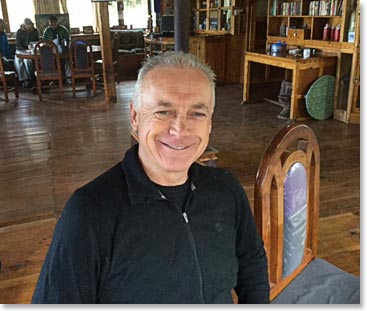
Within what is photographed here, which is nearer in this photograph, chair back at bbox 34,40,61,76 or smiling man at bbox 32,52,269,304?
smiling man at bbox 32,52,269,304

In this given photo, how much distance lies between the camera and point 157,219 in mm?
1024

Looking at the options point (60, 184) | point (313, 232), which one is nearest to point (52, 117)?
point (60, 184)

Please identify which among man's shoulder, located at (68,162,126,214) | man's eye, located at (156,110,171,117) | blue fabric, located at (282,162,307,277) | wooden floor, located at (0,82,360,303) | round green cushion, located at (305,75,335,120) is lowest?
wooden floor, located at (0,82,360,303)

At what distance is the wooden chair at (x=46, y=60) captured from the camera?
20.6 ft

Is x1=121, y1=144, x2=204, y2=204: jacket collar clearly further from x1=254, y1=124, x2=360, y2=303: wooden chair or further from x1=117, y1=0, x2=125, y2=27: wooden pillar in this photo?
x1=117, y1=0, x2=125, y2=27: wooden pillar

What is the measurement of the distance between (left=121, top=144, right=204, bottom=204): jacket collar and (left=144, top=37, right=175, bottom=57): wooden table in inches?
278

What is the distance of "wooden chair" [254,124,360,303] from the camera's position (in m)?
1.41

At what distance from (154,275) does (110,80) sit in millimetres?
5764

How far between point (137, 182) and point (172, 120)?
181 millimetres

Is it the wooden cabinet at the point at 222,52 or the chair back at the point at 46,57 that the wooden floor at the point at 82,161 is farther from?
the wooden cabinet at the point at 222,52

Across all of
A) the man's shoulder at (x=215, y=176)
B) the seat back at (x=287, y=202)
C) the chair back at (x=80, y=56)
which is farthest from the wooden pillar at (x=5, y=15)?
the man's shoulder at (x=215, y=176)

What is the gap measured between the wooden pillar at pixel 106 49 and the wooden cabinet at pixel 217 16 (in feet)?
8.82

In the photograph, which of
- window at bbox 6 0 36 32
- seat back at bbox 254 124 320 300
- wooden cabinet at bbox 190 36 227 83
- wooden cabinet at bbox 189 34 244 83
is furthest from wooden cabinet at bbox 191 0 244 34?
seat back at bbox 254 124 320 300

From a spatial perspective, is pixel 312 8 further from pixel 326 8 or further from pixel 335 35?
pixel 335 35
